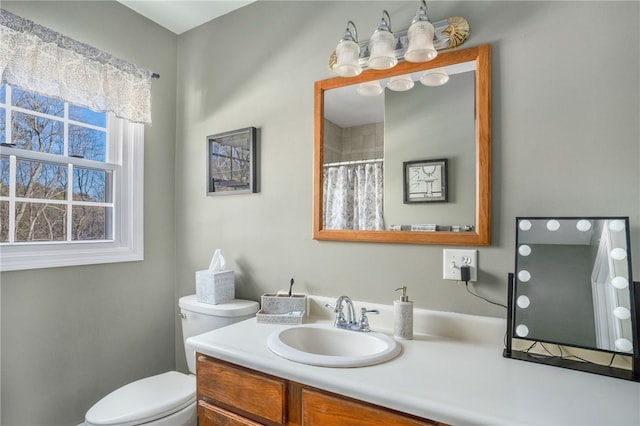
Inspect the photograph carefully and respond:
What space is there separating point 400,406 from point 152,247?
171cm

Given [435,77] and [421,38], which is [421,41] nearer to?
[421,38]

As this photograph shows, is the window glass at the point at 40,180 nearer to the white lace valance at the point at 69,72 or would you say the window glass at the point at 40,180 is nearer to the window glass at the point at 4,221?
the window glass at the point at 4,221

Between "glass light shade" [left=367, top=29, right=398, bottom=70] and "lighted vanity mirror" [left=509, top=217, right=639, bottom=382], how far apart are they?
0.75m

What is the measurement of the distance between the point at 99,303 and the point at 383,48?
1.83 meters

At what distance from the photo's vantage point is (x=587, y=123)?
1.12 metres

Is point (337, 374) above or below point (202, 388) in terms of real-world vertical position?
above

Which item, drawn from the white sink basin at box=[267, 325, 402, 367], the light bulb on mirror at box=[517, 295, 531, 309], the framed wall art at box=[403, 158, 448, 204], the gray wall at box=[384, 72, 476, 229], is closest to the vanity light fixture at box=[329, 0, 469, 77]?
the gray wall at box=[384, 72, 476, 229]

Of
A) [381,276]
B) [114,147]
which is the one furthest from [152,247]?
[381,276]

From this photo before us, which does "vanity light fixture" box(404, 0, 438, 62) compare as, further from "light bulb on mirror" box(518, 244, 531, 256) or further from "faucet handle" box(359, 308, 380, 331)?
"faucet handle" box(359, 308, 380, 331)

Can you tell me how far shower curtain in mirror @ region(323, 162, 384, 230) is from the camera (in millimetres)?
1484

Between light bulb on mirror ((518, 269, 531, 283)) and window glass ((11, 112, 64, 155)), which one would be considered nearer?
light bulb on mirror ((518, 269, 531, 283))

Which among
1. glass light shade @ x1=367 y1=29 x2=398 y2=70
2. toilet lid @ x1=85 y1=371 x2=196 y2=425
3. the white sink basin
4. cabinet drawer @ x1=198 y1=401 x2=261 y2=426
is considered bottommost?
toilet lid @ x1=85 y1=371 x2=196 y2=425

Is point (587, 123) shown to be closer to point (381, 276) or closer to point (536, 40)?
point (536, 40)

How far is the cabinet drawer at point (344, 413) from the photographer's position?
2.85ft
